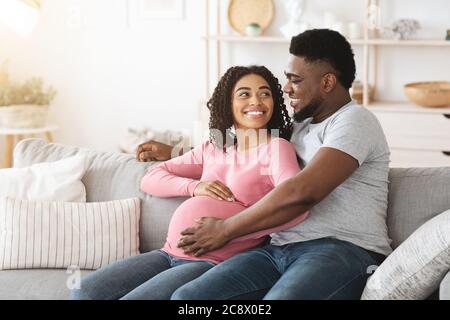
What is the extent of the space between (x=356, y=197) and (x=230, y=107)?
19.7 inches

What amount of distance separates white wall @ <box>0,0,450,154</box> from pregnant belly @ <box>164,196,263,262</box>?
242 centimetres

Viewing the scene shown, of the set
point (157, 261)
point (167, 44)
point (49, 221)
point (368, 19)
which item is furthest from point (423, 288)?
point (167, 44)

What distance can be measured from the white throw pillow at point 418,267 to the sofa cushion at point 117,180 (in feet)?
2.43

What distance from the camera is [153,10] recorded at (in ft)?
15.6

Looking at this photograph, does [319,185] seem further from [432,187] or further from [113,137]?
[113,137]

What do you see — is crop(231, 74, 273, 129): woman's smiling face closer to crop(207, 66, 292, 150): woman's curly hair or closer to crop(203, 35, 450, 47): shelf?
crop(207, 66, 292, 150): woman's curly hair

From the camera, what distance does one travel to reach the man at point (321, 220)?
81.0 inches

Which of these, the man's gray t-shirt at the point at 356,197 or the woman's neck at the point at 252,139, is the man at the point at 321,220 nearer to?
the man's gray t-shirt at the point at 356,197

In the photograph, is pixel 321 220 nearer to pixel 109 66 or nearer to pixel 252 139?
pixel 252 139

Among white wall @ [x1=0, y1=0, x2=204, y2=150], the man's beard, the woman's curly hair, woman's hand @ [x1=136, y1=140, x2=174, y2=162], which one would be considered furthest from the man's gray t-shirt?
white wall @ [x1=0, y1=0, x2=204, y2=150]

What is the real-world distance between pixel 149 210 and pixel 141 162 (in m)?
0.19

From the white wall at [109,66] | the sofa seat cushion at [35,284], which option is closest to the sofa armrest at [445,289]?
the sofa seat cushion at [35,284]

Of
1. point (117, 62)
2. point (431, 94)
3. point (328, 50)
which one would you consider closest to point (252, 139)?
point (328, 50)

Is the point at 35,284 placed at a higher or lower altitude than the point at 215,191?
lower
